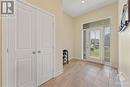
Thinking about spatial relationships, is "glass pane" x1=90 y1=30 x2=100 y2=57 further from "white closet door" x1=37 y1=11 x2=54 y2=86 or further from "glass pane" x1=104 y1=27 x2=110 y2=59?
"white closet door" x1=37 y1=11 x2=54 y2=86

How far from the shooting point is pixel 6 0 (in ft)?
7.20

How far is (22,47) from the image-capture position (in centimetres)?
265

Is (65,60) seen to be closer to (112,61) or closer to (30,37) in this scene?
(112,61)

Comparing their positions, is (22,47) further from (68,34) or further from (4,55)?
(68,34)

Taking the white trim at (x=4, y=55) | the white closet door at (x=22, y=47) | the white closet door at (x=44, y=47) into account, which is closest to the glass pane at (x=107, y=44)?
the white closet door at (x=44, y=47)

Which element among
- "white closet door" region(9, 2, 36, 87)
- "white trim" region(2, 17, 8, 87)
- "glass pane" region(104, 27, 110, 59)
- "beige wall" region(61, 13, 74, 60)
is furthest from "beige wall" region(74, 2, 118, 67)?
"white trim" region(2, 17, 8, 87)

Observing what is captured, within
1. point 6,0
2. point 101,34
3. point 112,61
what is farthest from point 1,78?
point 101,34

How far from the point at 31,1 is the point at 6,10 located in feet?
2.75

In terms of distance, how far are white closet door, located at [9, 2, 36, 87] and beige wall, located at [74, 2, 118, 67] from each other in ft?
12.8

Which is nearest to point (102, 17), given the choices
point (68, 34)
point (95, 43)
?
point (95, 43)

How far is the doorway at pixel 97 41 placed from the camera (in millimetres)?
6148

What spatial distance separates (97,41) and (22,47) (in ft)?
Result: 16.0

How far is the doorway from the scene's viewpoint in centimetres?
615

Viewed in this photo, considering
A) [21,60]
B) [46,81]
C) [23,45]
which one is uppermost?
[23,45]
